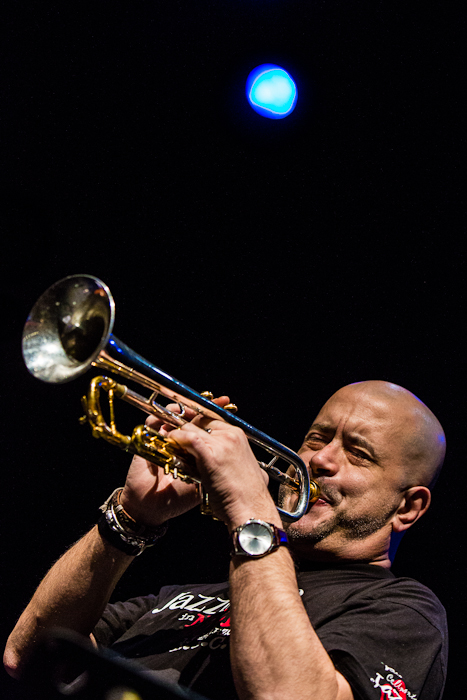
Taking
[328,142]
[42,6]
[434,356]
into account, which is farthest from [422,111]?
[42,6]

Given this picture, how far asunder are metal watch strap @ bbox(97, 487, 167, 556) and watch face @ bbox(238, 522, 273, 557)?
729 mm

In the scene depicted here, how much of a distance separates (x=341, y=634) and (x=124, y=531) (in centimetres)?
93

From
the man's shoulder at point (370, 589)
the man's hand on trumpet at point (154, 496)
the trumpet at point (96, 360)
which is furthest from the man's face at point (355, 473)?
the trumpet at point (96, 360)

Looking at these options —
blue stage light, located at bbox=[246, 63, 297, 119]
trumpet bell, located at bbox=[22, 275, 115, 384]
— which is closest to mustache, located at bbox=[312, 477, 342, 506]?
trumpet bell, located at bbox=[22, 275, 115, 384]

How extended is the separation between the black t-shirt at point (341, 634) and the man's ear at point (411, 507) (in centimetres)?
29

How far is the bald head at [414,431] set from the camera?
2689 millimetres

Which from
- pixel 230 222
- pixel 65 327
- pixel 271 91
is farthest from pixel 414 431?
pixel 271 91

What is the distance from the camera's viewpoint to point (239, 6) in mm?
2814

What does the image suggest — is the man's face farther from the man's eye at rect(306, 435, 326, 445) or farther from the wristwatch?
the wristwatch

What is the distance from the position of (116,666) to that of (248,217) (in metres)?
2.80

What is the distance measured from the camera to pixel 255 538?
66.1 inches

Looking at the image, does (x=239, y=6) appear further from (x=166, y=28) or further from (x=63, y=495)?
(x=63, y=495)

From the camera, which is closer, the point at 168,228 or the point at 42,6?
the point at 42,6

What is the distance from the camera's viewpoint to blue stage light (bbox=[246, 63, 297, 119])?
302 centimetres
